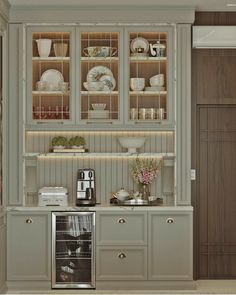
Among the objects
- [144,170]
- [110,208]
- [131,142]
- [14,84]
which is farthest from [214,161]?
→ [14,84]

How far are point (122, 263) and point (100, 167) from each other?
1013mm

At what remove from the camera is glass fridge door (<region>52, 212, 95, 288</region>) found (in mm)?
6496

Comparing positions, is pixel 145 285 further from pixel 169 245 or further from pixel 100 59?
pixel 100 59

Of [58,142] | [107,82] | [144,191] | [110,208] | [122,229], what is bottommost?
[122,229]

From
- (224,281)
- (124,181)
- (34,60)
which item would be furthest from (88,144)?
(224,281)

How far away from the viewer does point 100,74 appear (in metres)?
6.68

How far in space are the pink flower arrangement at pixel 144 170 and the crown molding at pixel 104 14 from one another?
55.9 inches

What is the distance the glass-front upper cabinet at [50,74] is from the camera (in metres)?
6.59

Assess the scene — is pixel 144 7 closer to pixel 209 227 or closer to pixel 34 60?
pixel 34 60

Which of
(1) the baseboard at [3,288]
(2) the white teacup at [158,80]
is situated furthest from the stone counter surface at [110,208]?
(2) the white teacup at [158,80]

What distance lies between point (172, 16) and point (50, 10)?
3.92 ft

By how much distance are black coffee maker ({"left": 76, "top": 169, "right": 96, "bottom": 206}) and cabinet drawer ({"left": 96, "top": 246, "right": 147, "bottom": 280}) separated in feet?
1.56

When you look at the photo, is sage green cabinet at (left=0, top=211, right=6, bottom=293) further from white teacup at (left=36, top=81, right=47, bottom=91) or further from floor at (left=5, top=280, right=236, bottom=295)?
white teacup at (left=36, top=81, right=47, bottom=91)

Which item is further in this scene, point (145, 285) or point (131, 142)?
point (131, 142)
